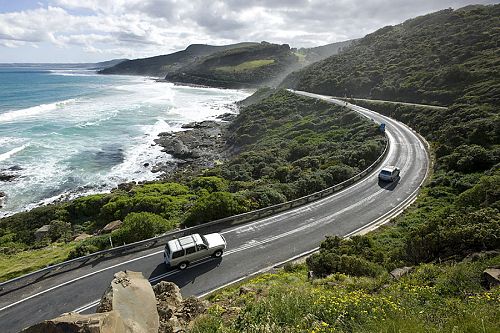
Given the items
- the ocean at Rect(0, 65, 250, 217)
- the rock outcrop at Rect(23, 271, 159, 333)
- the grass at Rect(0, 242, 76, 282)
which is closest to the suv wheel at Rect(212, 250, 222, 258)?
the rock outcrop at Rect(23, 271, 159, 333)

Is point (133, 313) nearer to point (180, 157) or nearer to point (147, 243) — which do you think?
point (147, 243)

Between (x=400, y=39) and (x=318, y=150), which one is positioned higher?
(x=400, y=39)

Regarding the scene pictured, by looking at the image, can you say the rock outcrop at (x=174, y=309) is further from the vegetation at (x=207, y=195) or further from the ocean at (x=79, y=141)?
the ocean at (x=79, y=141)

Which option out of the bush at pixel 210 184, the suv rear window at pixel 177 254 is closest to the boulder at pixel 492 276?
the suv rear window at pixel 177 254

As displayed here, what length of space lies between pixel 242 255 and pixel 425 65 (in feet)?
242

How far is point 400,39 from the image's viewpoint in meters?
102

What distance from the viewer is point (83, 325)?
6.73 metres

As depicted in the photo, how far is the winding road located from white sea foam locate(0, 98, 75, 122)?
256 feet

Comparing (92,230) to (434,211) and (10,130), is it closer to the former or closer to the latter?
(434,211)

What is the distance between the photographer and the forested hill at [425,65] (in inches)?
2183

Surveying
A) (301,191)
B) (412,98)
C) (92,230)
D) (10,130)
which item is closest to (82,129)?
(10,130)

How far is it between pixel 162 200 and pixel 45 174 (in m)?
27.6

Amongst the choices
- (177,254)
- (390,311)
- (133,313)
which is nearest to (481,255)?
(390,311)

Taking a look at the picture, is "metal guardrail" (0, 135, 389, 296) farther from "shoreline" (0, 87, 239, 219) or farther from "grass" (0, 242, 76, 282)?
"shoreline" (0, 87, 239, 219)
